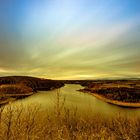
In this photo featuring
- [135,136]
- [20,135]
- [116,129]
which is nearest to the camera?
[20,135]

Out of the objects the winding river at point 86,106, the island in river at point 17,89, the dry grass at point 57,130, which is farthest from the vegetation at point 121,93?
the dry grass at point 57,130

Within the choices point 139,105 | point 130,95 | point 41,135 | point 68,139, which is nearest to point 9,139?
point 41,135

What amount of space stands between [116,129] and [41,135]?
9.53ft

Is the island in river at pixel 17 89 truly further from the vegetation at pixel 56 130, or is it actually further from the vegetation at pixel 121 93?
the vegetation at pixel 56 130

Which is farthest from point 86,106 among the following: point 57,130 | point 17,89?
point 17,89

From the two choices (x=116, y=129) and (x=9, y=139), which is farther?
(x=116, y=129)

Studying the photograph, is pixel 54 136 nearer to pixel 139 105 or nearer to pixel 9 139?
pixel 9 139

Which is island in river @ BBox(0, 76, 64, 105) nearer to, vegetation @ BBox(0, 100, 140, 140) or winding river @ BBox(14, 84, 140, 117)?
winding river @ BBox(14, 84, 140, 117)

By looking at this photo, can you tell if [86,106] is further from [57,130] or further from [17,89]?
[17,89]

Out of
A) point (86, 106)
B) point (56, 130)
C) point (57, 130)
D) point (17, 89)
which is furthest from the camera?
point (17, 89)

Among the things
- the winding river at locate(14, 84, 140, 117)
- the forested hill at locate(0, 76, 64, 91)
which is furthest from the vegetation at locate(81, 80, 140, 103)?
the forested hill at locate(0, 76, 64, 91)

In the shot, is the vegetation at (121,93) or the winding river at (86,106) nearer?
the winding river at (86,106)

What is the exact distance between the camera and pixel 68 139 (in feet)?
24.7

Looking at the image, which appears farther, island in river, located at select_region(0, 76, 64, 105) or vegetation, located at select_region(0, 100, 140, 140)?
island in river, located at select_region(0, 76, 64, 105)
